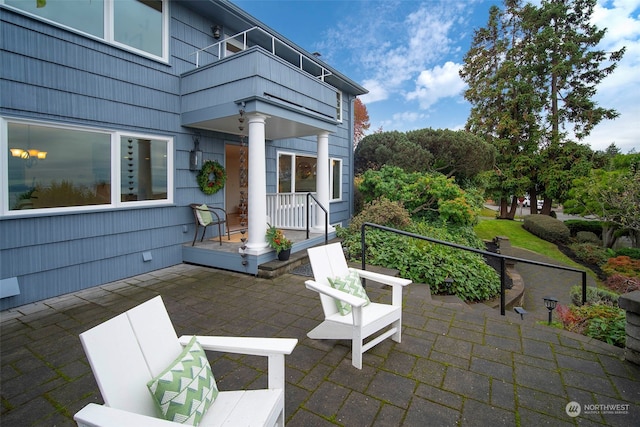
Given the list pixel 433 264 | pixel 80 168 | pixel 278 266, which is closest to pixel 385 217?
pixel 433 264

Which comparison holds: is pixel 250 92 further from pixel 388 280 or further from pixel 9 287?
pixel 9 287

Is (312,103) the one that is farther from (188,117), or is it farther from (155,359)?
(155,359)

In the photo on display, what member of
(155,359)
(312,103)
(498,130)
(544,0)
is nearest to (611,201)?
(498,130)

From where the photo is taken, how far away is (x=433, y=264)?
5.20 m

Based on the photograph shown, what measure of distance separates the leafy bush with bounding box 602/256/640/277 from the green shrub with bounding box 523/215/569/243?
3.38m

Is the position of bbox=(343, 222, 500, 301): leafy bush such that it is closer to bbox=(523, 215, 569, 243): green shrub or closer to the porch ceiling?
the porch ceiling

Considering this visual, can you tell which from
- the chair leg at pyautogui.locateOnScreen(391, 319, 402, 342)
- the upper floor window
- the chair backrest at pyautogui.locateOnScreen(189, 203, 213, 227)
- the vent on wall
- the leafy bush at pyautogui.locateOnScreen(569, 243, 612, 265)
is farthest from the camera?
the leafy bush at pyautogui.locateOnScreen(569, 243, 612, 265)

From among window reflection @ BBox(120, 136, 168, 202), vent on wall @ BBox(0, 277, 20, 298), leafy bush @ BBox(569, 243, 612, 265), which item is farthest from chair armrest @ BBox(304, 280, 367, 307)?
leafy bush @ BBox(569, 243, 612, 265)

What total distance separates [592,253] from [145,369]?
1426cm

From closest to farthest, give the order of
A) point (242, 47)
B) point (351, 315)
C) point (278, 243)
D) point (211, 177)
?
point (351, 315), point (278, 243), point (211, 177), point (242, 47)

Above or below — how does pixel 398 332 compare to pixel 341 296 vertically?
below

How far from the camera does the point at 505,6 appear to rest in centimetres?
1806

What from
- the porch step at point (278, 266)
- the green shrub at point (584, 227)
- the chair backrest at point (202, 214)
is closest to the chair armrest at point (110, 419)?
the porch step at point (278, 266)

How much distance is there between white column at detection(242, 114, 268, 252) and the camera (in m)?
4.86
